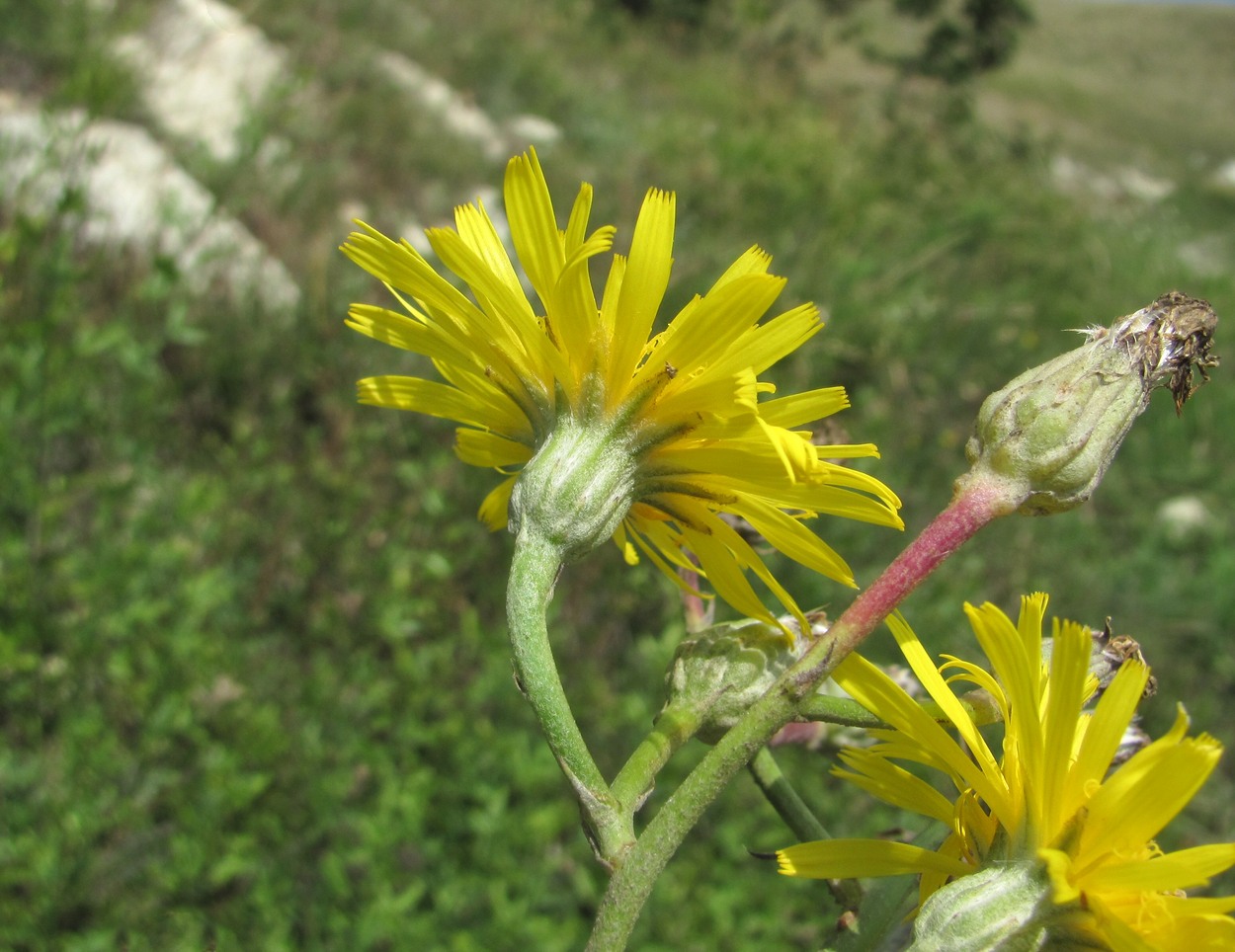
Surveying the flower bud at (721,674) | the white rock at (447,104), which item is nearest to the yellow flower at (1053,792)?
the flower bud at (721,674)

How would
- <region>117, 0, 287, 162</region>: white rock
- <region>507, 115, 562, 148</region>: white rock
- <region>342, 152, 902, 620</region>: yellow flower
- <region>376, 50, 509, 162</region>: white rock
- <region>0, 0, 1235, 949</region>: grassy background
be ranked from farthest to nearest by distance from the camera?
<region>507, 115, 562, 148</region>: white rock → <region>376, 50, 509, 162</region>: white rock → <region>117, 0, 287, 162</region>: white rock → <region>0, 0, 1235, 949</region>: grassy background → <region>342, 152, 902, 620</region>: yellow flower

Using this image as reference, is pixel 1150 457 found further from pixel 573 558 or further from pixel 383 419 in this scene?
pixel 573 558

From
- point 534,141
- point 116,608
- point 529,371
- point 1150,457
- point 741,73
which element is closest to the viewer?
point 529,371

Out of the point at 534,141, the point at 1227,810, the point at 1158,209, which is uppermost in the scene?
the point at 1158,209

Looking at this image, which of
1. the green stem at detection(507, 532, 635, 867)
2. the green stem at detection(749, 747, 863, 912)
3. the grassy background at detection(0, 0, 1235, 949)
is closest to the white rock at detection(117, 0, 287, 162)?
the grassy background at detection(0, 0, 1235, 949)

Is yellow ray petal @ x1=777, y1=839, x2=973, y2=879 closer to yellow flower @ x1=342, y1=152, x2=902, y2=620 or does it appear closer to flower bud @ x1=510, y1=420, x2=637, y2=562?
yellow flower @ x1=342, y1=152, x2=902, y2=620

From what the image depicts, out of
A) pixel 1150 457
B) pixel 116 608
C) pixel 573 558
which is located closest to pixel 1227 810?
pixel 1150 457
